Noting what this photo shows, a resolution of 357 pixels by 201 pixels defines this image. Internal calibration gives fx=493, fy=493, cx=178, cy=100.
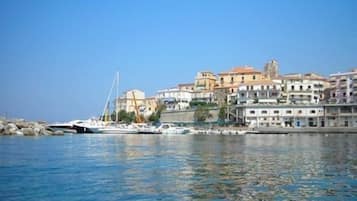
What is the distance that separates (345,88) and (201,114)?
3620cm

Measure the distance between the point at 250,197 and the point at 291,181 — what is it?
4.82 meters

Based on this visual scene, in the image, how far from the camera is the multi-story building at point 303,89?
125438 mm

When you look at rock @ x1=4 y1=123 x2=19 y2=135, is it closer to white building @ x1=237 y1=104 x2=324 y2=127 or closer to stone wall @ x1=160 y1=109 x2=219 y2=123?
stone wall @ x1=160 y1=109 x2=219 y2=123

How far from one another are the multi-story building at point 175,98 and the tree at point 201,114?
14940mm

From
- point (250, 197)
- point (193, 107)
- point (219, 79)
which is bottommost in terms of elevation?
point (250, 197)

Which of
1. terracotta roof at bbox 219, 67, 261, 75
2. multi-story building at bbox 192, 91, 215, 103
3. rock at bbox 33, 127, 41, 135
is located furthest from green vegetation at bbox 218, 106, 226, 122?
rock at bbox 33, 127, 41, 135

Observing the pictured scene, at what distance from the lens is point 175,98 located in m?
153

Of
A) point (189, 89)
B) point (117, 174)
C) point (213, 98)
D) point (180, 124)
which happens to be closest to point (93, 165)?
point (117, 174)

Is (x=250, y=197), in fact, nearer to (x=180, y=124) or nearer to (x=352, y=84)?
(x=352, y=84)

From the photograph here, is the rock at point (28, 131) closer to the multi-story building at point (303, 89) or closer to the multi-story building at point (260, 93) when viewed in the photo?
the multi-story building at point (260, 93)

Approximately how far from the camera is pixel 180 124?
134 metres

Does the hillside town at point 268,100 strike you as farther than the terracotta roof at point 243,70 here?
No

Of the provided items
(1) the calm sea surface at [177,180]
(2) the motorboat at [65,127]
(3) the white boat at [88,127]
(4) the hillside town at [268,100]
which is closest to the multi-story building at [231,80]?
(4) the hillside town at [268,100]

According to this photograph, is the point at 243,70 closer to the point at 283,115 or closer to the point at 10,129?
the point at 283,115
